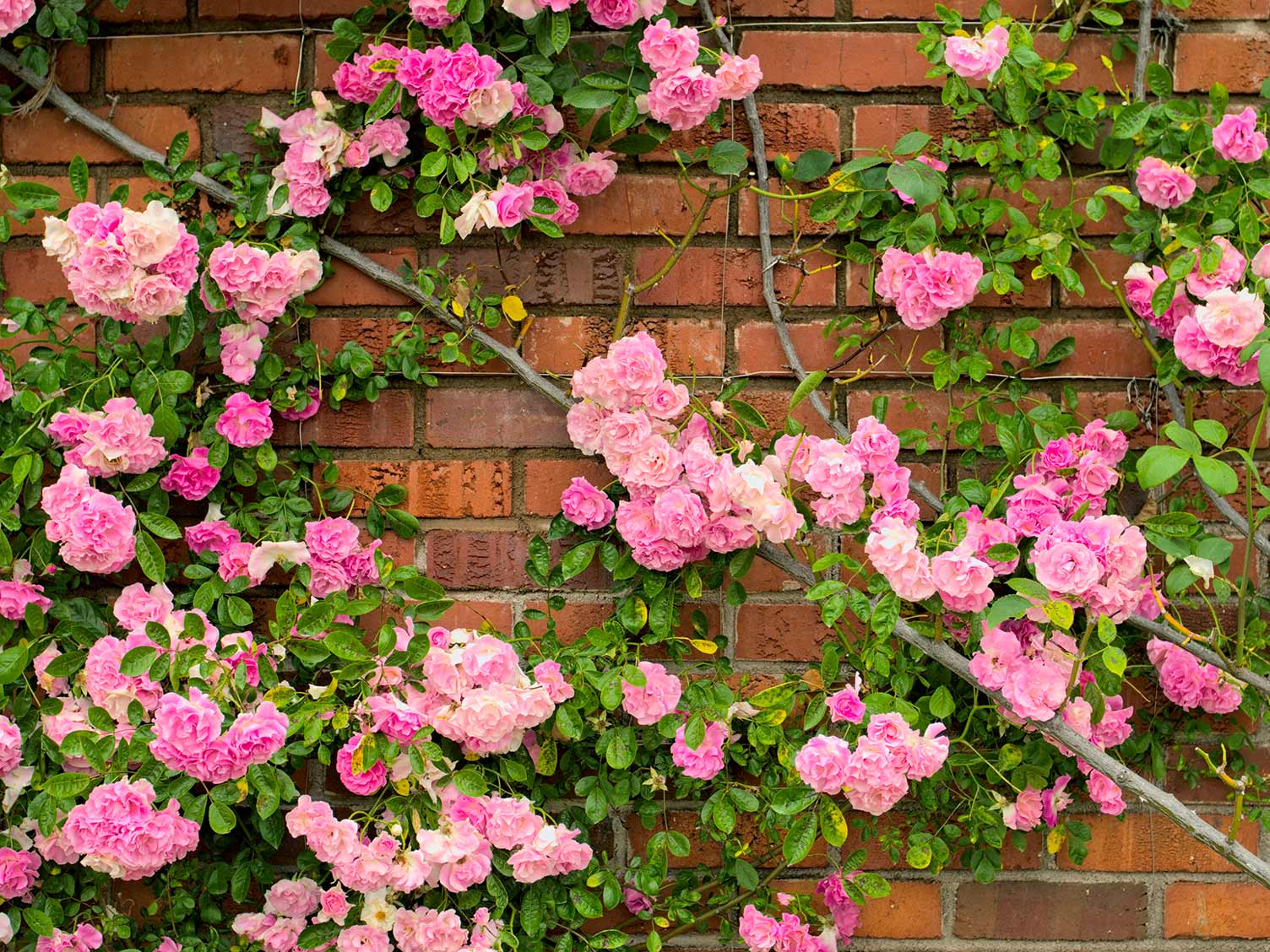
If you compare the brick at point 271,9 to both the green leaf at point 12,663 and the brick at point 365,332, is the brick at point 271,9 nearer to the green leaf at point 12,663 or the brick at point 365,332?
the brick at point 365,332

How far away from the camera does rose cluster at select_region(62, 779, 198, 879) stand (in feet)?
4.12

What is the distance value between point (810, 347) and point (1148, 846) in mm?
811

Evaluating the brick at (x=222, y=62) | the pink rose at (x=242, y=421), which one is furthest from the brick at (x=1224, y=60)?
the pink rose at (x=242, y=421)

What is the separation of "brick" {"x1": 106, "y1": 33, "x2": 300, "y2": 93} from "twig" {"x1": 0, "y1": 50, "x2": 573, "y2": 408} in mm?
90

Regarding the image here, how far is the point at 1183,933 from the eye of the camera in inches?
57.2

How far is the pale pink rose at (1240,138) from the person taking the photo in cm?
132

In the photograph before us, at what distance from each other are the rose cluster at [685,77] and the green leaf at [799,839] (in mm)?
869

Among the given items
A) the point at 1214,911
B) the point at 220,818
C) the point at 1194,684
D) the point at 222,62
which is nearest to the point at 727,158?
the point at 222,62

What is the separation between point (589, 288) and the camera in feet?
4.68

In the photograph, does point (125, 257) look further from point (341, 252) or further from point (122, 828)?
point (122, 828)

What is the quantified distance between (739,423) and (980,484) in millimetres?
316

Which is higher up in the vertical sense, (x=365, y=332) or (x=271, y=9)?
(x=271, y=9)

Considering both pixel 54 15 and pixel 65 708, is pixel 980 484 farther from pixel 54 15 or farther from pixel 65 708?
pixel 54 15

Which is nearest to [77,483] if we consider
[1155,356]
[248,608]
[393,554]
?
[248,608]
